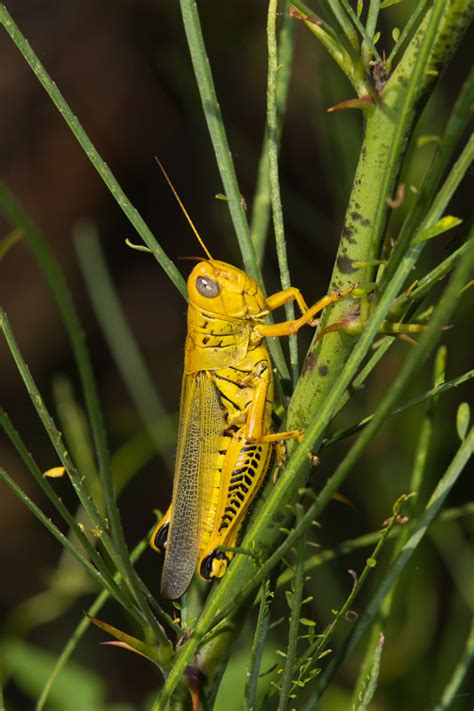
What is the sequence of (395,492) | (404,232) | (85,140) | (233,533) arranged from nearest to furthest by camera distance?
(404,232) < (85,140) < (233,533) < (395,492)

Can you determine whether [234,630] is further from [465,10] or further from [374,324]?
[465,10]

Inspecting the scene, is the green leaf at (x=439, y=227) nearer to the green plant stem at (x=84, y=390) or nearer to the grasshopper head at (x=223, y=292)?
the green plant stem at (x=84, y=390)

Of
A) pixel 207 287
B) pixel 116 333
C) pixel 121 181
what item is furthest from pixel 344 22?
pixel 121 181

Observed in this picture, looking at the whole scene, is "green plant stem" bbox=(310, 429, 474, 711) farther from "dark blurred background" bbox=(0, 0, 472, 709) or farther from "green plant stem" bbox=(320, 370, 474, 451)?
"dark blurred background" bbox=(0, 0, 472, 709)

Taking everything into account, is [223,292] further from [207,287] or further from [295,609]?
[295,609]

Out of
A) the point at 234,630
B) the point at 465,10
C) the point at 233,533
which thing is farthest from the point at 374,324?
the point at 233,533

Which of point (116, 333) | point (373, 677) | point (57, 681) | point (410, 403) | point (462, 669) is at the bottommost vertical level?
point (57, 681)
